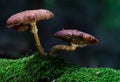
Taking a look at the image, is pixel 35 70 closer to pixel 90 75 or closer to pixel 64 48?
pixel 64 48

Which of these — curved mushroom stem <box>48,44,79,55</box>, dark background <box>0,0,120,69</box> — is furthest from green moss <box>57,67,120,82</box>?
dark background <box>0,0,120,69</box>

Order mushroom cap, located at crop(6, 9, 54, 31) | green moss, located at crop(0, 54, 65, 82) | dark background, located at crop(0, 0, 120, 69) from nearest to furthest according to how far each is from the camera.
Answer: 1. mushroom cap, located at crop(6, 9, 54, 31)
2. green moss, located at crop(0, 54, 65, 82)
3. dark background, located at crop(0, 0, 120, 69)

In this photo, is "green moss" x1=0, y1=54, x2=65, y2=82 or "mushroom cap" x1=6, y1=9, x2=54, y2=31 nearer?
"mushroom cap" x1=6, y1=9, x2=54, y2=31

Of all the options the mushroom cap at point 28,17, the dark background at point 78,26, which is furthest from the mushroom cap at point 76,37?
the dark background at point 78,26

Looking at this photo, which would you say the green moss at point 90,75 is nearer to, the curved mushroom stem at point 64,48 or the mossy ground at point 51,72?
the mossy ground at point 51,72

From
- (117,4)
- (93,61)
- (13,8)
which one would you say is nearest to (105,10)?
(117,4)

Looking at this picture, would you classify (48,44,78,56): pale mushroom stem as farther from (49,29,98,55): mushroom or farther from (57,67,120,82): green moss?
(57,67,120,82): green moss
